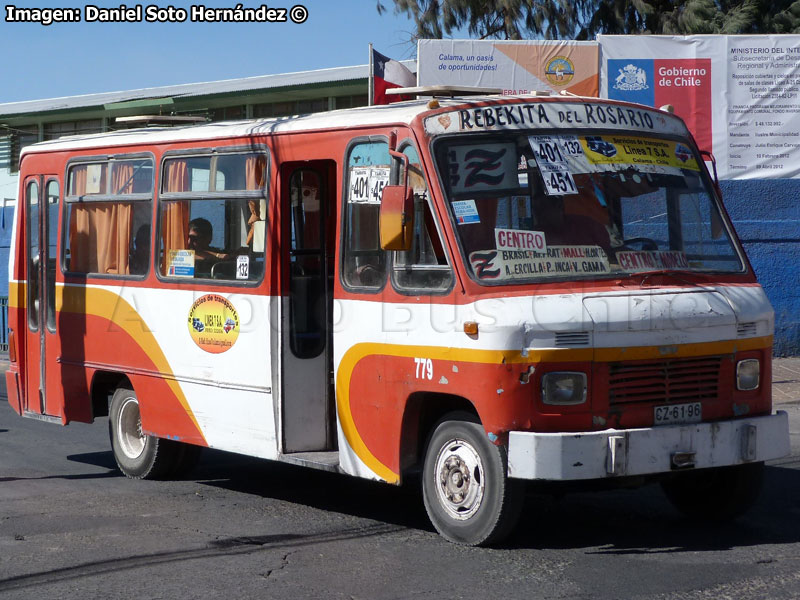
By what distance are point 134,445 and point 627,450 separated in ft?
15.9

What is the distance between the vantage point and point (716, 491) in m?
7.47

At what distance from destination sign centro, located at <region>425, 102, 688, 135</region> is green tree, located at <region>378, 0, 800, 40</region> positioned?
20.5 m

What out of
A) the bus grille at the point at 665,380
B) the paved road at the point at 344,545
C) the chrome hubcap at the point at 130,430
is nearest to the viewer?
the paved road at the point at 344,545

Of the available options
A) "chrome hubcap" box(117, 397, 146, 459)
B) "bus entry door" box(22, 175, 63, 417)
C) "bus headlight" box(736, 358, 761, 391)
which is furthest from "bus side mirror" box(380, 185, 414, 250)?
"bus entry door" box(22, 175, 63, 417)

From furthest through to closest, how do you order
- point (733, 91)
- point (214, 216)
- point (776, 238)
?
1. point (733, 91)
2. point (776, 238)
3. point (214, 216)

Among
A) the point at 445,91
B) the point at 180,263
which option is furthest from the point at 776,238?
the point at 180,263

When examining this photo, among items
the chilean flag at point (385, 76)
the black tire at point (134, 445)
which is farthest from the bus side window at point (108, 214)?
the chilean flag at point (385, 76)

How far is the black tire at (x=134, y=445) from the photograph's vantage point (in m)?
9.52

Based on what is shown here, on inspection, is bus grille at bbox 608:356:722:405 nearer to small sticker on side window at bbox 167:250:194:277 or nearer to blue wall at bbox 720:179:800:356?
small sticker on side window at bbox 167:250:194:277

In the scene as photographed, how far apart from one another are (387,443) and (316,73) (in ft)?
56.5

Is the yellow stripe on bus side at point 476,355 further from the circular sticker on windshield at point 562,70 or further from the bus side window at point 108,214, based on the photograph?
the circular sticker on windshield at point 562,70

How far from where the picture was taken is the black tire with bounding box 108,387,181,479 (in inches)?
375

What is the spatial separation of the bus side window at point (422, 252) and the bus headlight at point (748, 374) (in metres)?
1.79

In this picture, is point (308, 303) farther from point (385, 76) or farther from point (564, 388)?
point (385, 76)
